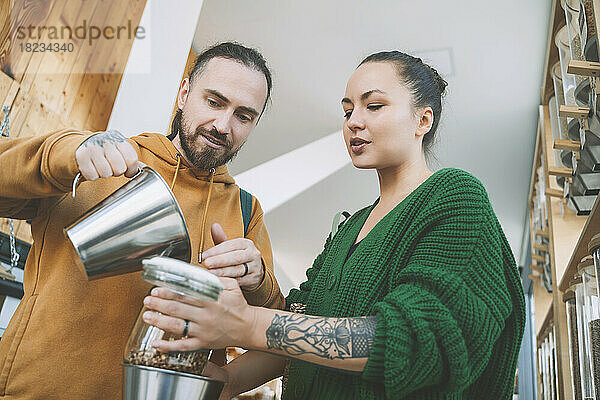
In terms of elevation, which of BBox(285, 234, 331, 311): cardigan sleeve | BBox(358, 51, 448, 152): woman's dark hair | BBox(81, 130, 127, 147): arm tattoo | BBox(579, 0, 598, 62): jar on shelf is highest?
BBox(579, 0, 598, 62): jar on shelf

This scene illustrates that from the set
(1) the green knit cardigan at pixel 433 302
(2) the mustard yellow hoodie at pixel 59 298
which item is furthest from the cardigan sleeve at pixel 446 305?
(2) the mustard yellow hoodie at pixel 59 298

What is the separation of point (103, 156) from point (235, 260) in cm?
24

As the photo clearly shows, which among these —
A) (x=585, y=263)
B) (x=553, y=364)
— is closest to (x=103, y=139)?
(x=585, y=263)

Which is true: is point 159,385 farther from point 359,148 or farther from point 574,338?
point 574,338

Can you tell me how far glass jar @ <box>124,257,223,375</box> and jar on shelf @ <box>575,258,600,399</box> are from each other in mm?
1019

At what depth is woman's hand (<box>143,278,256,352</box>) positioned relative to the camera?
69cm

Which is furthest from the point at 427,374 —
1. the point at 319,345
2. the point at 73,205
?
the point at 73,205

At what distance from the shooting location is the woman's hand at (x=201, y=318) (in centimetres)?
69

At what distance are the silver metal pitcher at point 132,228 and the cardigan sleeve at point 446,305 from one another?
31 centimetres

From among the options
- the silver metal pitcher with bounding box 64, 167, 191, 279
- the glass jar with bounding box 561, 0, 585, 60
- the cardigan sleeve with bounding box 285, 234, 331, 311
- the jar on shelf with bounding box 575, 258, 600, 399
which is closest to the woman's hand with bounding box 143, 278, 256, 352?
the silver metal pitcher with bounding box 64, 167, 191, 279

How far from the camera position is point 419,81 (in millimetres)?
1104

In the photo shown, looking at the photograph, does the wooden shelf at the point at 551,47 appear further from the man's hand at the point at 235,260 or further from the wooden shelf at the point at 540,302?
the man's hand at the point at 235,260

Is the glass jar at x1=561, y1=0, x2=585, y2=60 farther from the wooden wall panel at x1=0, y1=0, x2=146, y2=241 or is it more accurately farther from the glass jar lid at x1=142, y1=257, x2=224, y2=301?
the wooden wall panel at x1=0, y1=0, x2=146, y2=241

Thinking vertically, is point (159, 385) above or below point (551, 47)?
below
